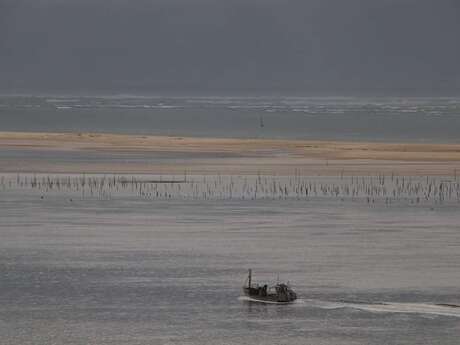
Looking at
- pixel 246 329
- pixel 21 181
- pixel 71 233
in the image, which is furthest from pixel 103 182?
pixel 246 329

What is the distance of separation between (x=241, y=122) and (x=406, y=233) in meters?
80.3

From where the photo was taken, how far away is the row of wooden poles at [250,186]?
144ft

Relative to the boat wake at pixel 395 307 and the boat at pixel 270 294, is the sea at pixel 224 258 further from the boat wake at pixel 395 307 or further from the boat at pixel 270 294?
the boat at pixel 270 294

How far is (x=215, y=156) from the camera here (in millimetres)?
62625

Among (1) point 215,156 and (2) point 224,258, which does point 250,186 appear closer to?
(2) point 224,258

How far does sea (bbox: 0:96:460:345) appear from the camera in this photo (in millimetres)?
24031

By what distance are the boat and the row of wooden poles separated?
1650cm

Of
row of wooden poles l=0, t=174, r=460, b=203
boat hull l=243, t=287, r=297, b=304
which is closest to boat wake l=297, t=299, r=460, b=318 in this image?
boat hull l=243, t=287, r=297, b=304

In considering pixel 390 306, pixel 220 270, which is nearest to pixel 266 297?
pixel 390 306

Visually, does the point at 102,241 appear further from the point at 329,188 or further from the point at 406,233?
the point at 329,188

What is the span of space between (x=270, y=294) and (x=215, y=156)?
36.3m

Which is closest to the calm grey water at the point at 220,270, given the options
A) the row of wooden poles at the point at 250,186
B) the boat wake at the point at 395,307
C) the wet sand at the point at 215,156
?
the boat wake at the point at 395,307

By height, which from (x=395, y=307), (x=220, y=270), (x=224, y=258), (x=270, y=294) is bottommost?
(x=395, y=307)

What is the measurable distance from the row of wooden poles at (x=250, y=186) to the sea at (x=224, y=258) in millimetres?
71
